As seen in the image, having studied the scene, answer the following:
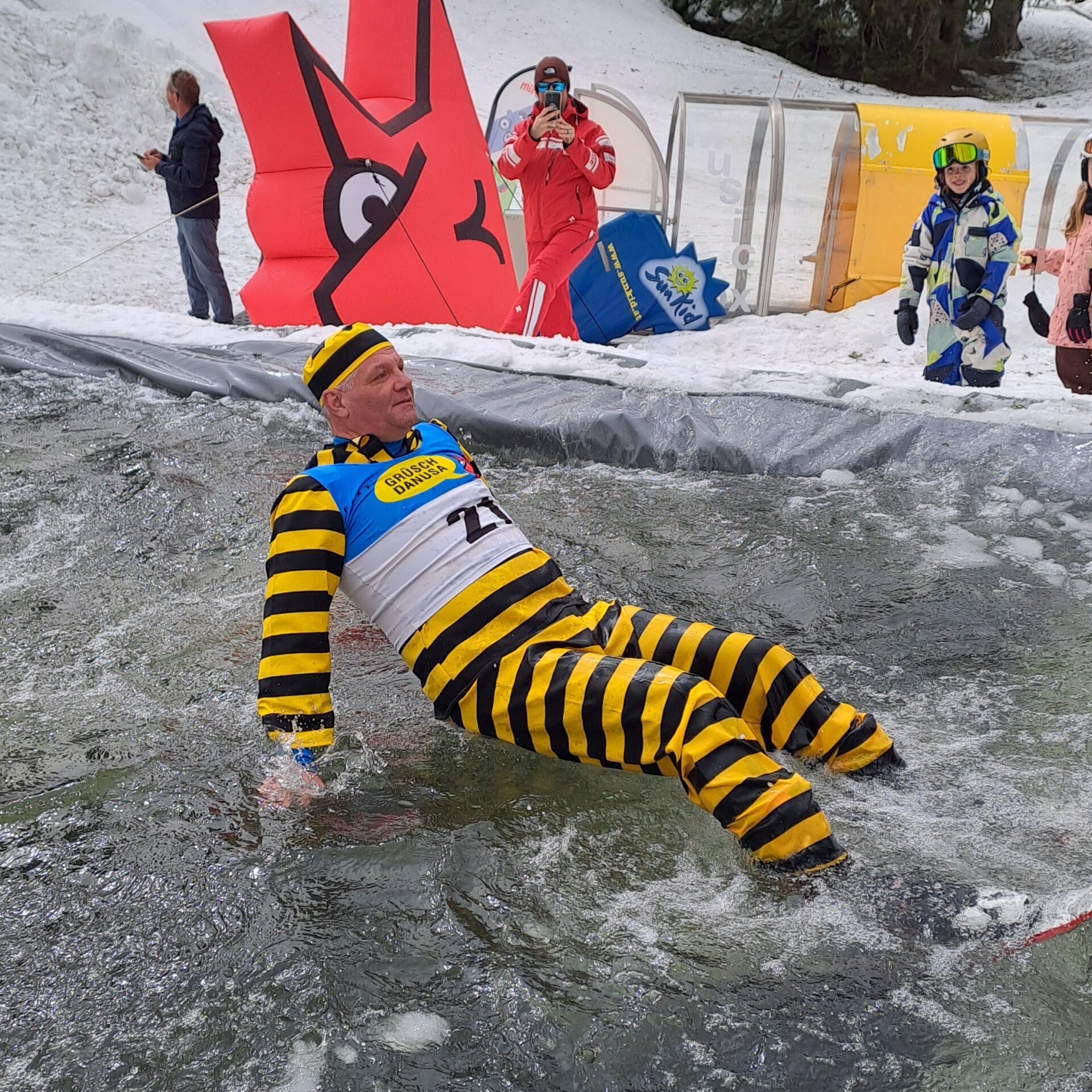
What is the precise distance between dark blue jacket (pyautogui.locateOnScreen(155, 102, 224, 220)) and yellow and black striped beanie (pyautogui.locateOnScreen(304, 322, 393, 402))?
18.7 feet

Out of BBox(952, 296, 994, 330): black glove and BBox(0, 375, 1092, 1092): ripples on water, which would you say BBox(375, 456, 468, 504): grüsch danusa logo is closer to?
BBox(0, 375, 1092, 1092): ripples on water

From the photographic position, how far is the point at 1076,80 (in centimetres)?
2267

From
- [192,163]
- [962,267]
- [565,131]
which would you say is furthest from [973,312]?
[192,163]

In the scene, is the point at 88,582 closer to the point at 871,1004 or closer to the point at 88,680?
the point at 88,680

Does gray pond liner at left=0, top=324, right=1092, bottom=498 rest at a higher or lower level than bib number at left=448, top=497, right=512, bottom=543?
lower

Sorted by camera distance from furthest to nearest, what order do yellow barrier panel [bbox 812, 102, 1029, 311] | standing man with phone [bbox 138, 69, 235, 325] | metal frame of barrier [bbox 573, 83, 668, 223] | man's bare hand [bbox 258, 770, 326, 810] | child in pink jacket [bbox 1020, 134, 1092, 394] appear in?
metal frame of barrier [bbox 573, 83, 668, 223] < yellow barrier panel [bbox 812, 102, 1029, 311] < standing man with phone [bbox 138, 69, 235, 325] < child in pink jacket [bbox 1020, 134, 1092, 394] < man's bare hand [bbox 258, 770, 326, 810]

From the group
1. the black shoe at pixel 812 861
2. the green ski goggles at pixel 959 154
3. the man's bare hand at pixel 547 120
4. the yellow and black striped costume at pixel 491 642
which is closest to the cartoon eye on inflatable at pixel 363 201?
the man's bare hand at pixel 547 120

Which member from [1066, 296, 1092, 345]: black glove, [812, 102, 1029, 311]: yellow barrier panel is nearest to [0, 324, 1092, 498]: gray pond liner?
[1066, 296, 1092, 345]: black glove

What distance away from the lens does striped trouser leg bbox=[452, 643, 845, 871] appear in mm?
2100

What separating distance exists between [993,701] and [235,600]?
2326mm

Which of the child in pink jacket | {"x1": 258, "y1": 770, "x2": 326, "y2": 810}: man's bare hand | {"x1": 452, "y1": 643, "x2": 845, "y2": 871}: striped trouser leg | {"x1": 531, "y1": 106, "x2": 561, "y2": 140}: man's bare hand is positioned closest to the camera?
{"x1": 452, "y1": 643, "x2": 845, "y2": 871}: striped trouser leg

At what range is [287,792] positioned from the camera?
2494 millimetres

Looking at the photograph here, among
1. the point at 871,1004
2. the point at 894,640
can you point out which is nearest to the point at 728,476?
the point at 894,640

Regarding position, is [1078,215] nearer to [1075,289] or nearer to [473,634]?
[1075,289]
